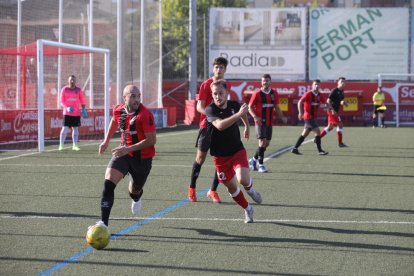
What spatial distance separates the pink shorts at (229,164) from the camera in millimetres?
9109

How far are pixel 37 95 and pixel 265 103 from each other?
10275mm

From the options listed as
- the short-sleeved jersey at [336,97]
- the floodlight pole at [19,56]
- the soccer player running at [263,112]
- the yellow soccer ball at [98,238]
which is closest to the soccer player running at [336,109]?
the short-sleeved jersey at [336,97]

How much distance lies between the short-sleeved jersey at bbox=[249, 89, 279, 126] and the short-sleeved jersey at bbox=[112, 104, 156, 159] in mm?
6987

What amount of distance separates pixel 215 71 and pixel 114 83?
21.3 m

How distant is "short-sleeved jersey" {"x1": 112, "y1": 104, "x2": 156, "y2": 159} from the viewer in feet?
27.4

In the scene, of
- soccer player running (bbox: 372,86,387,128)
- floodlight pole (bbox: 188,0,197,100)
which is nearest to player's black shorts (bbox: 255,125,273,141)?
soccer player running (bbox: 372,86,387,128)

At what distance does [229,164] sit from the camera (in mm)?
9164

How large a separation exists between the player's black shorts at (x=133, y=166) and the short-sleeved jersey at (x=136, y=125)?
2.3 inches

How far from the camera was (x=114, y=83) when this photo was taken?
31172mm

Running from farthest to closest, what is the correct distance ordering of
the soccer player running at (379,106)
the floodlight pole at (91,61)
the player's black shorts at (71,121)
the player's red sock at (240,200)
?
the soccer player running at (379,106) < the floodlight pole at (91,61) < the player's black shorts at (71,121) < the player's red sock at (240,200)

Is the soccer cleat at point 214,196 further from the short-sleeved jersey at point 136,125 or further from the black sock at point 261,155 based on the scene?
the black sock at point 261,155

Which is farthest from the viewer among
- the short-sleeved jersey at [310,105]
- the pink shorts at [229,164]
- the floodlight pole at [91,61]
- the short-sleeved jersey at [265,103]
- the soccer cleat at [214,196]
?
the floodlight pole at [91,61]

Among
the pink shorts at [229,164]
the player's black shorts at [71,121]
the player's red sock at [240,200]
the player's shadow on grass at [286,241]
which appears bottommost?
the player's shadow on grass at [286,241]

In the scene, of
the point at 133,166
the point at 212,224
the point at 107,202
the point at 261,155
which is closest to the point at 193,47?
the point at 261,155
